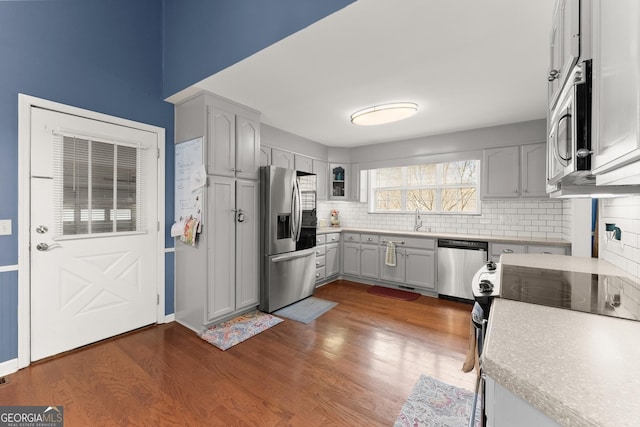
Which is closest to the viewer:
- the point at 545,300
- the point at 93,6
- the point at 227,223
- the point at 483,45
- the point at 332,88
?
the point at 545,300

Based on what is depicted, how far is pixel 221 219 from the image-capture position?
293 centimetres

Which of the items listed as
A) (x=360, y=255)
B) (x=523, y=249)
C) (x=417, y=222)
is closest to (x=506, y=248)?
(x=523, y=249)

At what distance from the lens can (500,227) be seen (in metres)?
3.98

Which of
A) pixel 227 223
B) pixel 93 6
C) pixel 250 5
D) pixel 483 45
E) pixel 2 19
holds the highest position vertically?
pixel 93 6

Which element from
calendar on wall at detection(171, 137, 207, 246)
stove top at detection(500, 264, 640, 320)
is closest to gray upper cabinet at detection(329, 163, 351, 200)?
calendar on wall at detection(171, 137, 207, 246)

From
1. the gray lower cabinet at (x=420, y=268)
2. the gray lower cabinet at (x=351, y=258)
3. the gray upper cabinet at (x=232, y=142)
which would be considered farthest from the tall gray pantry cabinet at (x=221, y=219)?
the gray lower cabinet at (x=420, y=268)

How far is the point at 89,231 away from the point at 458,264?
414 cm

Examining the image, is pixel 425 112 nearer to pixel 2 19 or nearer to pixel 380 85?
pixel 380 85

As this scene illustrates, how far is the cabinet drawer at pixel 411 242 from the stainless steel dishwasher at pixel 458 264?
0.13 meters

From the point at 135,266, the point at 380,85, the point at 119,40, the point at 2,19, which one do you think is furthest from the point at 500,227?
the point at 2,19

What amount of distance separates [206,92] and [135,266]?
6.19 feet

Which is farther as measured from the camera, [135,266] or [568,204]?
[568,204]

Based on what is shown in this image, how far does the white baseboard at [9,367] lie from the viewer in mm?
2051

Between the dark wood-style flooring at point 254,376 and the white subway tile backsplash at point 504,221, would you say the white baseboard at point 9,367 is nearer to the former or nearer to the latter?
the dark wood-style flooring at point 254,376
